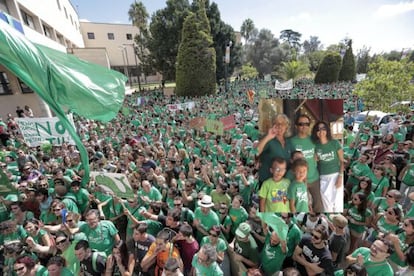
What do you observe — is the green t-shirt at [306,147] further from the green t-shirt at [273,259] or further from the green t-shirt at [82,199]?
the green t-shirt at [82,199]

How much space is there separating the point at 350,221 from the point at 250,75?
37397 millimetres

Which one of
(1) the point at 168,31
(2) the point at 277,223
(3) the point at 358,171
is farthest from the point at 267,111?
(1) the point at 168,31

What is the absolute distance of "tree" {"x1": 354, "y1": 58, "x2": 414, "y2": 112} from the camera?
11.7 m

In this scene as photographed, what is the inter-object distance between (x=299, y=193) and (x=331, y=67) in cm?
3287

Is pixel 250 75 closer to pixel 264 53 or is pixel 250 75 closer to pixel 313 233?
pixel 264 53

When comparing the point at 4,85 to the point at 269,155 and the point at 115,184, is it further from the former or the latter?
the point at 269,155

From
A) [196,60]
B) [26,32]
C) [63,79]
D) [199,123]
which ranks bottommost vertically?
[199,123]

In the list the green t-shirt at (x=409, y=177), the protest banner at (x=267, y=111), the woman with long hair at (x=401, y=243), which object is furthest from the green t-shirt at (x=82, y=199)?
the green t-shirt at (x=409, y=177)

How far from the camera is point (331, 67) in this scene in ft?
99.5

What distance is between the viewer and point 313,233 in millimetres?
3139

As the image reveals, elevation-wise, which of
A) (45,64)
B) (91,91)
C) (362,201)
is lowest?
(362,201)

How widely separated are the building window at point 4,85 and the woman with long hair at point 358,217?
20.0 metres

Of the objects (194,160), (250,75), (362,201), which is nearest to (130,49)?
(250,75)

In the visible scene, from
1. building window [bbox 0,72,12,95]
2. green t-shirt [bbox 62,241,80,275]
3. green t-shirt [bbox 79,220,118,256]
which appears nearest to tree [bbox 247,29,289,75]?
building window [bbox 0,72,12,95]
